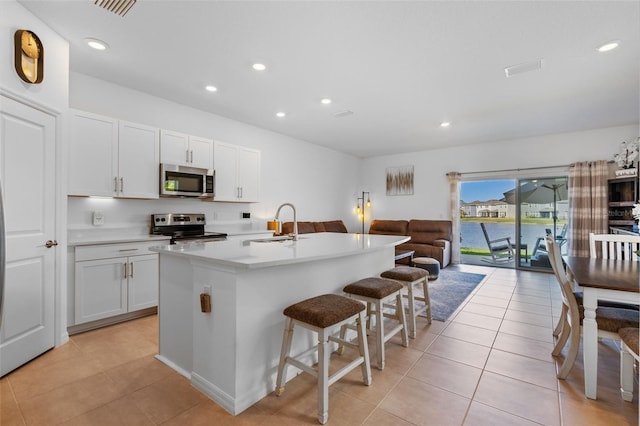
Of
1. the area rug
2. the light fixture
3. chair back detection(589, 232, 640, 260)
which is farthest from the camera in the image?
the light fixture

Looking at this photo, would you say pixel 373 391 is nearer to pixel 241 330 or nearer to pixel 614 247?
pixel 241 330

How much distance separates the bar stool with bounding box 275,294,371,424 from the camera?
5.34 feet

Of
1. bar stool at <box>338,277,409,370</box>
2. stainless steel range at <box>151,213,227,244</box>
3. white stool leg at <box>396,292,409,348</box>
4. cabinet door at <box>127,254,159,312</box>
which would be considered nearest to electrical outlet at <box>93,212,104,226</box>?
stainless steel range at <box>151,213,227,244</box>

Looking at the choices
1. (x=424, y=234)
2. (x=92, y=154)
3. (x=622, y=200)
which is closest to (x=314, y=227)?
(x=424, y=234)

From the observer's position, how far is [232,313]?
66.9 inches

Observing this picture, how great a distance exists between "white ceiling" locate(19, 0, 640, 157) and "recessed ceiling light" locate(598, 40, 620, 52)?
7 centimetres

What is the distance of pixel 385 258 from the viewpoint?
3162mm

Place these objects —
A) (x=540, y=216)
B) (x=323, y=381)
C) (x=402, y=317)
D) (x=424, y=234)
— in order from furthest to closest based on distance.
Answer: (x=424, y=234) < (x=540, y=216) < (x=402, y=317) < (x=323, y=381)

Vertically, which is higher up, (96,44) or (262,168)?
(96,44)

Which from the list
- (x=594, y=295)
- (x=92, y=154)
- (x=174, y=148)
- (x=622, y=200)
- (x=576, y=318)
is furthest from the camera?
→ (x=622, y=200)

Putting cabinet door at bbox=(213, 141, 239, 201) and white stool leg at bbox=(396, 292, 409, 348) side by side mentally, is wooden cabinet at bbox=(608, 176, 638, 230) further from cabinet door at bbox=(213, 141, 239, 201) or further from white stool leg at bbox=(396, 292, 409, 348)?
cabinet door at bbox=(213, 141, 239, 201)

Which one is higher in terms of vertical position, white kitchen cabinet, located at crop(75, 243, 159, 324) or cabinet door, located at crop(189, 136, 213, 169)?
cabinet door, located at crop(189, 136, 213, 169)

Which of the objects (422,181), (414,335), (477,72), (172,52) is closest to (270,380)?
(414,335)

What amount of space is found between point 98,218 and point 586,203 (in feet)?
24.8
